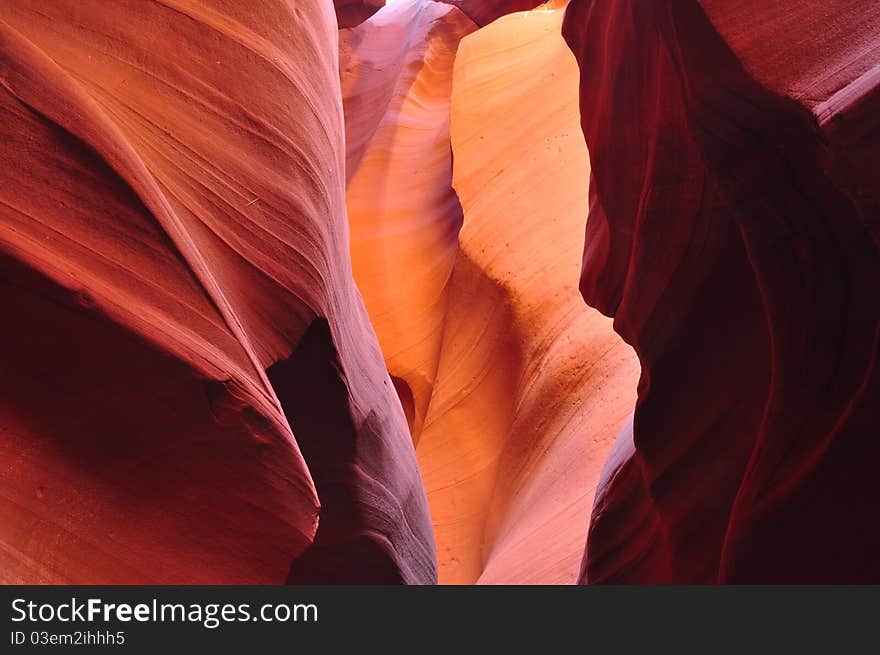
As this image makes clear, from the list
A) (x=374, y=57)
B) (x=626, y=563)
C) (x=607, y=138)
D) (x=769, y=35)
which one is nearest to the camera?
(x=769, y=35)

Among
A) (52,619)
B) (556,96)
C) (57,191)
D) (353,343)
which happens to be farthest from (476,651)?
(556,96)

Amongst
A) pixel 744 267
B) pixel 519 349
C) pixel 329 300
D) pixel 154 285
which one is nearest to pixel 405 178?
pixel 519 349

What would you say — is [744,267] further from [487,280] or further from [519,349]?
[487,280]

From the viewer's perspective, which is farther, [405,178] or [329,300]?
[405,178]

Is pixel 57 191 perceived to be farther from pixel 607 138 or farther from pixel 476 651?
pixel 607 138

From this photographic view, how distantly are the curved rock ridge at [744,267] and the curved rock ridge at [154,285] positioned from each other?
3.31ft

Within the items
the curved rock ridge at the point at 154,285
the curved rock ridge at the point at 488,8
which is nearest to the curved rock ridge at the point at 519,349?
the curved rock ridge at the point at 488,8

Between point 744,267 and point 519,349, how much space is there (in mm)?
3866

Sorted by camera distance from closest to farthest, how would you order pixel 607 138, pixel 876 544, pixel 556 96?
1. pixel 876 544
2. pixel 607 138
3. pixel 556 96

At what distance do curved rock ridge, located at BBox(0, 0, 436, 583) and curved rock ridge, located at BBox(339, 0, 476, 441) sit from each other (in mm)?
4817

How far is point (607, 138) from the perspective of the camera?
3588 mm

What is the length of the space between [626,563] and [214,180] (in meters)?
2.02

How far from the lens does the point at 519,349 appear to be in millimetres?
6824

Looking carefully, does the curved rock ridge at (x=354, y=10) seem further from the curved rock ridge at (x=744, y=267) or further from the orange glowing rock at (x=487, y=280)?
the curved rock ridge at (x=744, y=267)
